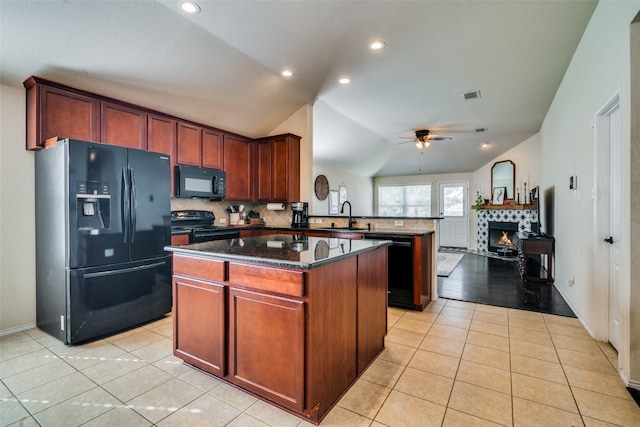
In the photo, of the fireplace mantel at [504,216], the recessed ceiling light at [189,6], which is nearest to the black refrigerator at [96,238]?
the recessed ceiling light at [189,6]

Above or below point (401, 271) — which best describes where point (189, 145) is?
above

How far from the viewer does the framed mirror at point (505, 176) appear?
7.39m

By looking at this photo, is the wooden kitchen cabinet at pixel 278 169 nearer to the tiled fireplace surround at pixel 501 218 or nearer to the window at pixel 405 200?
the tiled fireplace surround at pixel 501 218

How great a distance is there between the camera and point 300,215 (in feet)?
15.3

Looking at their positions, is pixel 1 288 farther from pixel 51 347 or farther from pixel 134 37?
pixel 134 37

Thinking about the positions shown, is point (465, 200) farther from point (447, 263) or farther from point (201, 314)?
point (201, 314)

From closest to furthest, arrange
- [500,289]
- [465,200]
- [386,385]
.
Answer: [386,385] → [500,289] → [465,200]

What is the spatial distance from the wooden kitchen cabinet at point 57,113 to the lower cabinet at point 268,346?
8.27 ft

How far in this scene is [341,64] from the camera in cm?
345

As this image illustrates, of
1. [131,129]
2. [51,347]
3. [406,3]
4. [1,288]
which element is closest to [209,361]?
[51,347]

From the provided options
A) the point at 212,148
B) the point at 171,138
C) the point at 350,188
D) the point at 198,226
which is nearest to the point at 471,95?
the point at 212,148

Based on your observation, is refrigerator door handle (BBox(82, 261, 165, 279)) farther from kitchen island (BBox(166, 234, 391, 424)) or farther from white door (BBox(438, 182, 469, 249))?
white door (BBox(438, 182, 469, 249))

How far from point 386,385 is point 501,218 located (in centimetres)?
698

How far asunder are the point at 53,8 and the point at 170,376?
2881 millimetres
